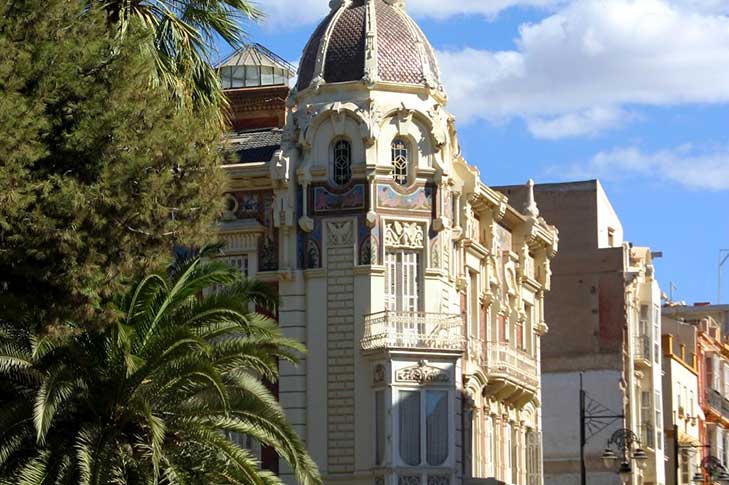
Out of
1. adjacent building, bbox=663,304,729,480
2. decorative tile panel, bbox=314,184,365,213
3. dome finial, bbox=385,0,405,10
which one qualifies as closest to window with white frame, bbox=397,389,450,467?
decorative tile panel, bbox=314,184,365,213

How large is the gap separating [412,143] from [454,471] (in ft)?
27.6

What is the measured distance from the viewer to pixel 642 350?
215ft

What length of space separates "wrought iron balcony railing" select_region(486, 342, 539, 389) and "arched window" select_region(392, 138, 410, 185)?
238 inches

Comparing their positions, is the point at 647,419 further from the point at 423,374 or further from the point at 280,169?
the point at 280,169

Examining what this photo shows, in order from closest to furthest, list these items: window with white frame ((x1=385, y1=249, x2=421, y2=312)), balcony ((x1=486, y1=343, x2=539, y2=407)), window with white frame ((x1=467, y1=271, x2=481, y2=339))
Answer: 1. window with white frame ((x1=385, y1=249, x2=421, y2=312))
2. window with white frame ((x1=467, y1=271, x2=481, y2=339))
3. balcony ((x1=486, y1=343, x2=539, y2=407))

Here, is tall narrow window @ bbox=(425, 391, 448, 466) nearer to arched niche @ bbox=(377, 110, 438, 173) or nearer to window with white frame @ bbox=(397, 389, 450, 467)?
window with white frame @ bbox=(397, 389, 450, 467)

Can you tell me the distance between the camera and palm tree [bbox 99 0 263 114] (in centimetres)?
2959

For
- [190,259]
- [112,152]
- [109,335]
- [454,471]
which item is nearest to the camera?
[112,152]

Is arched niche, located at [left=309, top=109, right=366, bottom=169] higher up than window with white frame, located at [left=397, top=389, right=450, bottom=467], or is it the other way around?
arched niche, located at [left=309, top=109, right=366, bottom=169]

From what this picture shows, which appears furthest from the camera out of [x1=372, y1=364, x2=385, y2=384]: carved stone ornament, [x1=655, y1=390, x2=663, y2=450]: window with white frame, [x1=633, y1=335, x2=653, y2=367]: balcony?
[x1=655, y1=390, x2=663, y2=450]: window with white frame

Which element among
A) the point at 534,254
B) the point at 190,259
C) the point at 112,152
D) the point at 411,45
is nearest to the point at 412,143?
the point at 411,45

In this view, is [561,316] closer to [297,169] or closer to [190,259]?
[297,169]

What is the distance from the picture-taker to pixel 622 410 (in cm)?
6247

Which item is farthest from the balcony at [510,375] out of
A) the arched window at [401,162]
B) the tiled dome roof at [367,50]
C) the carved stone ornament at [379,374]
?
the tiled dome roof at [367,50]
